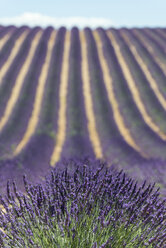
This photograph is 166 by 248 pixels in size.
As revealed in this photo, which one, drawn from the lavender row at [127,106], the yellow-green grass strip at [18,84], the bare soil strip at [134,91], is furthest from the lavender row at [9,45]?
the bare soil strip at [134,91]

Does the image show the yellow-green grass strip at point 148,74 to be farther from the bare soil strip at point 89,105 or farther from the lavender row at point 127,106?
the bare soil strip at point 89,105

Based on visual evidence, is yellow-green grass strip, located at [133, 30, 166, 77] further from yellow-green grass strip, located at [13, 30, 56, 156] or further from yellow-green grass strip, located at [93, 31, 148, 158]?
yellow-green grass strip, located at [13, 30, 56, 156]

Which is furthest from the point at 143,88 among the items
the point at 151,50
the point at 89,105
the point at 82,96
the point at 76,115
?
the point at 151,50

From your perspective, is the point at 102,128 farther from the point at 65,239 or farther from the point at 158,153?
the point at 65,239

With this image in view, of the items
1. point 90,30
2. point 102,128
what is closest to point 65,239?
point 102,128

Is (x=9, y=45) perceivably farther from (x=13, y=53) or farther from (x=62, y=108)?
(x=62, y=108)

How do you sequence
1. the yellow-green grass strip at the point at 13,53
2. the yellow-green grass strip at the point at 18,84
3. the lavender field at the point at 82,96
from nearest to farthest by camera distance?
1. the lavender field at the point at 82,96
2. the yellow-green grass strip at the point at 18,84
3. the yellow-green grass strip at the point at 13,53
